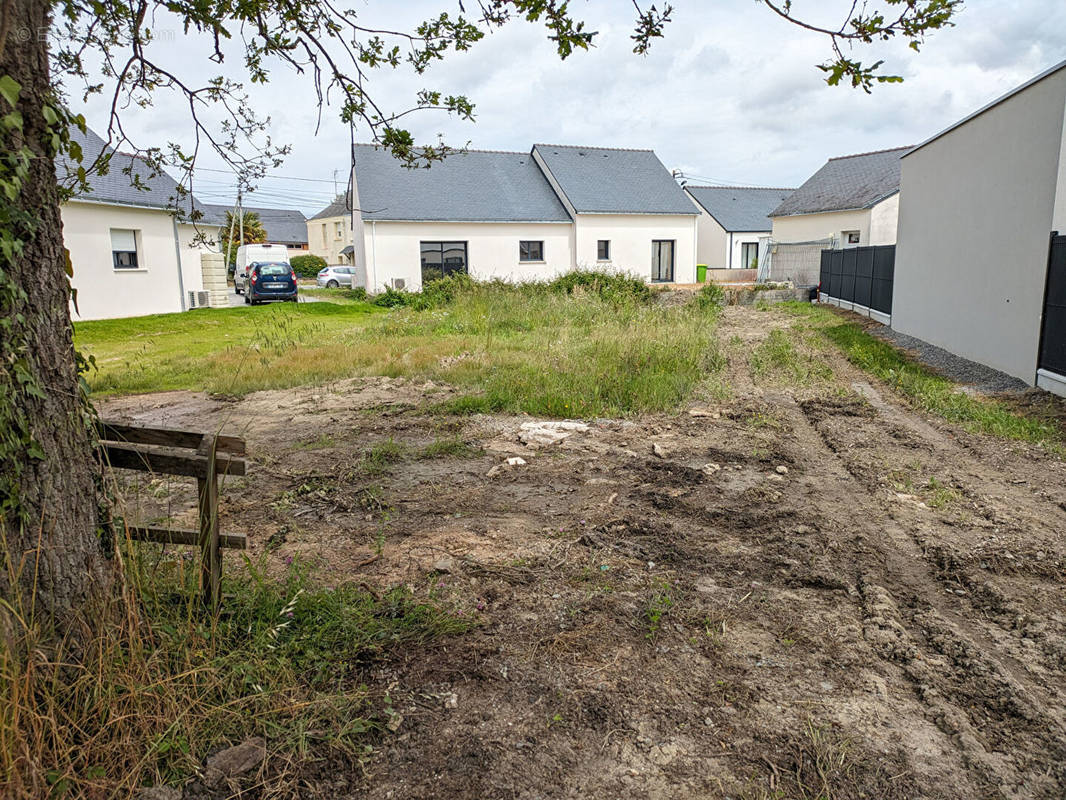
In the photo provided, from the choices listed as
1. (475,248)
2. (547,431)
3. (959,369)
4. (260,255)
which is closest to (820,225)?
(475,248)

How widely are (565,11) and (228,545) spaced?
3.89 meters

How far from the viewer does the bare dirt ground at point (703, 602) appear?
2.52 metres

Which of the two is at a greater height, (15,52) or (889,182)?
(889,182)

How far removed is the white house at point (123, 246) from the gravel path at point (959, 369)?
646 inches

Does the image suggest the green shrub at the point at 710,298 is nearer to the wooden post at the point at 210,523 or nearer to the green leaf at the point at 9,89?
the wooden post at the point at 210,523

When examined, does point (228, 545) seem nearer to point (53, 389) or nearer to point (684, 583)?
point (53, 389)

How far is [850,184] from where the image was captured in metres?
32.5

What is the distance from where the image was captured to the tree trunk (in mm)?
2383

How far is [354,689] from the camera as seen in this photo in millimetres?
2871

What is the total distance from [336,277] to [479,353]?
1160 inches

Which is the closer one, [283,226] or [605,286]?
[605,286]

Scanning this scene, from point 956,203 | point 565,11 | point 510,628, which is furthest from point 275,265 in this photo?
point 510,628

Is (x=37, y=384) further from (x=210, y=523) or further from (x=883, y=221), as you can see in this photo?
(x=883, y=221)

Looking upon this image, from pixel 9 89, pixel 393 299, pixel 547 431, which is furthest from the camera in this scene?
pixel 393 299
